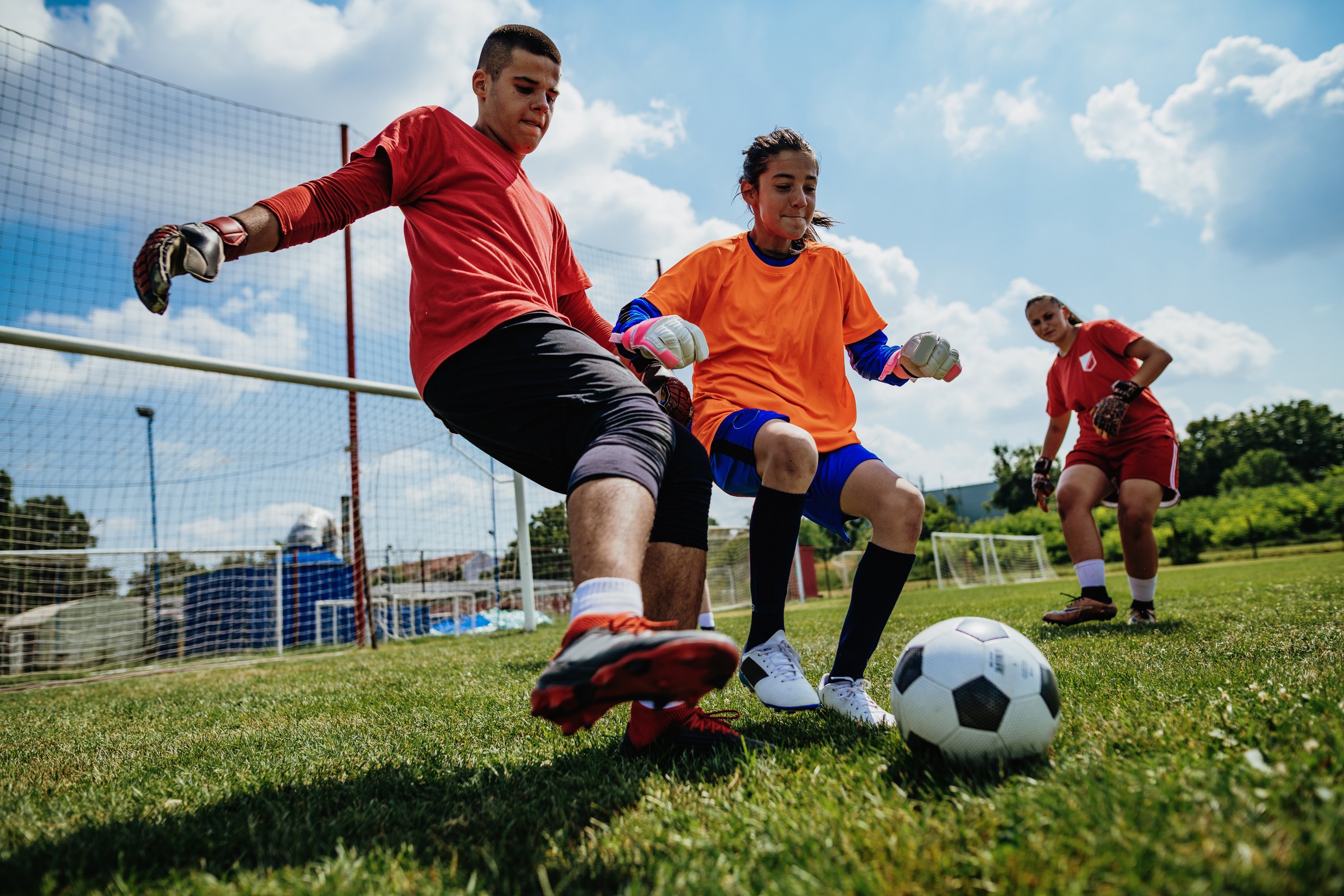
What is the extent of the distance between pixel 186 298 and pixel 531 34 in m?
7.28

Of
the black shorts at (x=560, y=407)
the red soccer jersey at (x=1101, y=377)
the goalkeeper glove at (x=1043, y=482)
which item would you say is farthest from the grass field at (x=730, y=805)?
the goalkeeper glove at (x=1043, y=482)

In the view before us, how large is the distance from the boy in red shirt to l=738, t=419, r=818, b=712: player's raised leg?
389 millimetres

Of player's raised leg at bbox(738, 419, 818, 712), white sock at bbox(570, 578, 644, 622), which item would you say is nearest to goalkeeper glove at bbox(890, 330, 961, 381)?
player's raised leg at bbox(738, 419, 818, 712)

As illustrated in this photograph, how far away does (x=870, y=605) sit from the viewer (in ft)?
8.90

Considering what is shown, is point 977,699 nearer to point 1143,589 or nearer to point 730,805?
point 730,805

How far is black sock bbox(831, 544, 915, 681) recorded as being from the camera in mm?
2652

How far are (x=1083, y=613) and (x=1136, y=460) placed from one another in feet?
3.92

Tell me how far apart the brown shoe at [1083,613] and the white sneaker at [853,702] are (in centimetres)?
321

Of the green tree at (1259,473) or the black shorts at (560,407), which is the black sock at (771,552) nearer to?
the black shorts at (560,407)

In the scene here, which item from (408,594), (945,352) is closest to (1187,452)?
(408,594)

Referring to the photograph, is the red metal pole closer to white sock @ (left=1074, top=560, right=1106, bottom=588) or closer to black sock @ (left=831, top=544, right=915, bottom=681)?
white sock @ (left=1074, top=560, right=1106, bottom=588)

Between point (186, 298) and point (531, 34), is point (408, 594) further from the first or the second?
point (531, 34)

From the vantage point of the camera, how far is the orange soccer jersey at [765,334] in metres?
3.03

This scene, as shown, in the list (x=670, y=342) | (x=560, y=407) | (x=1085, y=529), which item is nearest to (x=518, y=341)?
(x=560, y=407)
